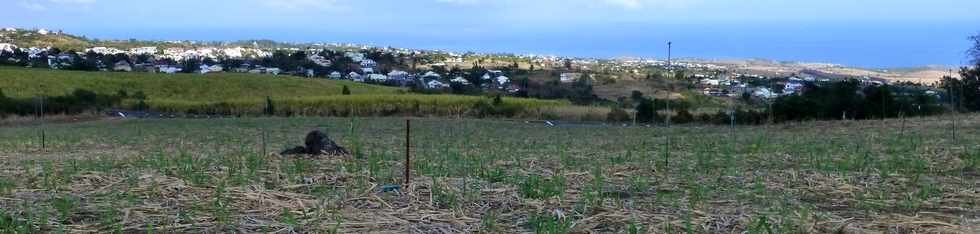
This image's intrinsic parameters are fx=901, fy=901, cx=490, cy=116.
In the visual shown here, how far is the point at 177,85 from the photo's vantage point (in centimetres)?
5484

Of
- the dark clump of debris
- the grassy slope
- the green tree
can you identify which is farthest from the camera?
the grassy slope

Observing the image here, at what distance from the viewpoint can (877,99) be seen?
93.5ft

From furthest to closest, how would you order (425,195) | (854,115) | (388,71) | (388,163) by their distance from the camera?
(388,71) → (854,115) → (388,163) → (425,195)

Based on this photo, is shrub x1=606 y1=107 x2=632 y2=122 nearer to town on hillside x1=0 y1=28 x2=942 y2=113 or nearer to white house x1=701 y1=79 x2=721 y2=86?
town on hillside x1=0 y1=28 x2=942 y2=113

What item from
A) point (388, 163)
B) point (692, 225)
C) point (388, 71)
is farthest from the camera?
point (388, 71)

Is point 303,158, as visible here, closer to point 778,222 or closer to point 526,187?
point 526,187

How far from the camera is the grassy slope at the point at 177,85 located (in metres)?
50.8

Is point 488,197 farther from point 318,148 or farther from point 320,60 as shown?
point 320,60

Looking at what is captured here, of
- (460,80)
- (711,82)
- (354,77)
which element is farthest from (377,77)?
(711,82)

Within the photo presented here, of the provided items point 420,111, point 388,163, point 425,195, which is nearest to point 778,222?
point 425,195

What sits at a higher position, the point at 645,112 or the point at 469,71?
the point at 469,71

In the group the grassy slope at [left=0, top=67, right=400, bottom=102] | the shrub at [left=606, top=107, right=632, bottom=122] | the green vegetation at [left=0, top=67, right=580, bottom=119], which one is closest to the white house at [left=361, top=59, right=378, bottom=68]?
the green vegetation at [left=0, top=67, right=580, bottom=119]

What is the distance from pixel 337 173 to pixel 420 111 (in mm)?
34373

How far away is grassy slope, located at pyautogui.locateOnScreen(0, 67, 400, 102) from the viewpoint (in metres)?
50.8
